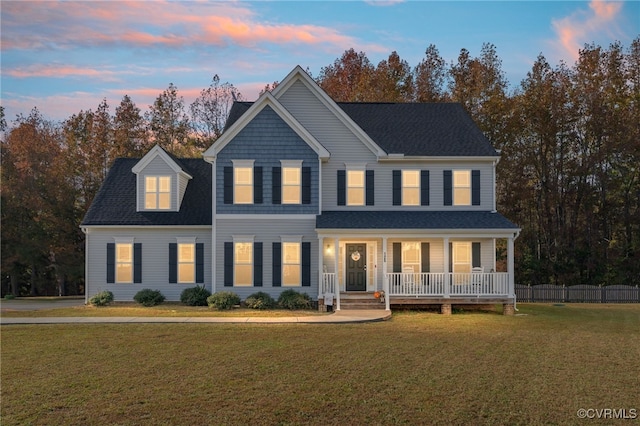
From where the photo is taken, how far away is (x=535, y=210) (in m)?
40.7

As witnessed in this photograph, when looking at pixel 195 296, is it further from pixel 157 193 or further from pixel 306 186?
pixel 306 186

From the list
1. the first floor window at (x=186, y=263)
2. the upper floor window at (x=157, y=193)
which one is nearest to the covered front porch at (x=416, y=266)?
the first floor window at (x=186, y=263)

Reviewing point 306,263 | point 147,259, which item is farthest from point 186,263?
point 306,263

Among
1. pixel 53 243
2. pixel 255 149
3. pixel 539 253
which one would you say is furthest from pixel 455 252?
pixel 53 243

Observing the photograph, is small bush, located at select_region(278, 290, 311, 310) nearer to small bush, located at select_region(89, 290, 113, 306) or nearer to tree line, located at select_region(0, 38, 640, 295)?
small bush, located at select_region(89, 290, 113, 306)

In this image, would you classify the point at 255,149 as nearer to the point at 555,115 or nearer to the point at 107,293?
the point at 107,293

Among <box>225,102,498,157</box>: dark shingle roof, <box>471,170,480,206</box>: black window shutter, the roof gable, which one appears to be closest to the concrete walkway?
the roof gable

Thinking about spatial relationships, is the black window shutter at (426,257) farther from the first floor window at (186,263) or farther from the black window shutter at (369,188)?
the first floor window at (186,263)

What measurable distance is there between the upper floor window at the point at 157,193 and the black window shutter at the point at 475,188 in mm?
13141

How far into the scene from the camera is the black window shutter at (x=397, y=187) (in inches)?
971

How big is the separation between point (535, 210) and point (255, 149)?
25.0 m

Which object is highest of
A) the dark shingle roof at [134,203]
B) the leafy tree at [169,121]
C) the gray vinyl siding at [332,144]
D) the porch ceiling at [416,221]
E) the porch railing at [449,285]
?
the leafy tree at [169,121]

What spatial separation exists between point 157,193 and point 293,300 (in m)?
8.01

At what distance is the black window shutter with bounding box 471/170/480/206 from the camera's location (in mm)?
24641
